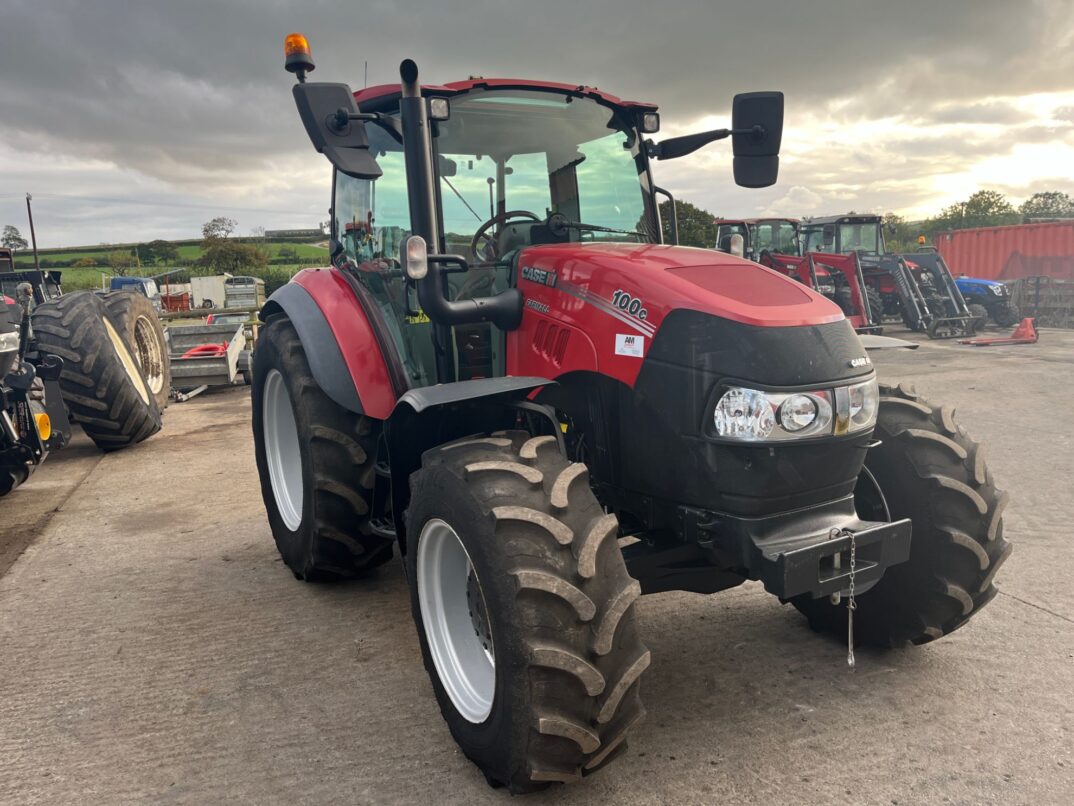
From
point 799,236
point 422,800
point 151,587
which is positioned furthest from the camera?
point 799,236

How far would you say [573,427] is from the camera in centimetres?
296

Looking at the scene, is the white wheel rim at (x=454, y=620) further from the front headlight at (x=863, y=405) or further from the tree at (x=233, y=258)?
the tree at (x=233, y=258)

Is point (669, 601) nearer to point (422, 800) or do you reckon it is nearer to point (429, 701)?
point (429, 701)

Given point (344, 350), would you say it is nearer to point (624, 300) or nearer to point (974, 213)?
point (624, 300)

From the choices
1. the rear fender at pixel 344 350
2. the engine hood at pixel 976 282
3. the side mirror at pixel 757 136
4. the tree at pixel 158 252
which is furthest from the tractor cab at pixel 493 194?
the tree at pixel 158 252

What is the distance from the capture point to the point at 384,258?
3713 mm

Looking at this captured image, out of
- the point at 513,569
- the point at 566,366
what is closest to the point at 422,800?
the point at 513,569

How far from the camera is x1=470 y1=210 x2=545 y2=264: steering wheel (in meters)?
3.39

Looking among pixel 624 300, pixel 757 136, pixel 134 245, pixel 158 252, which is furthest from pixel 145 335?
pixel 134 245

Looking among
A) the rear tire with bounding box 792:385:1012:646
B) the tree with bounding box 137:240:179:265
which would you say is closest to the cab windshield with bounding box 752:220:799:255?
the rear tire with bounding box 792:385:1012:646

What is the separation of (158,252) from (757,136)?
209 feet

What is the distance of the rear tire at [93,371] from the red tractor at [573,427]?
3.68m

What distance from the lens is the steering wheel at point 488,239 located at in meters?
3.39

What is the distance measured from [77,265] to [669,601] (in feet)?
198
